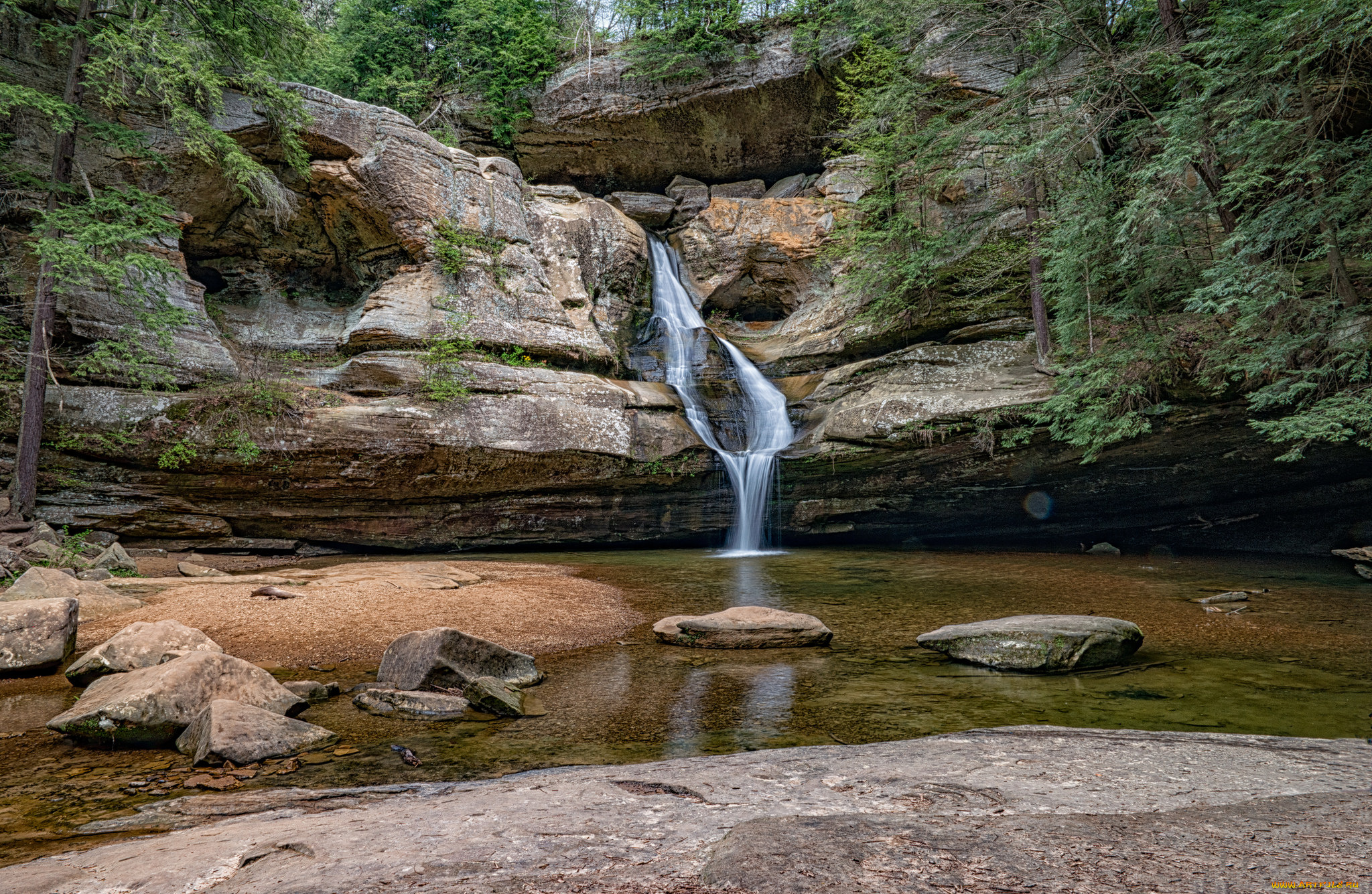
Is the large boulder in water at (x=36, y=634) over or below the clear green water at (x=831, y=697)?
over

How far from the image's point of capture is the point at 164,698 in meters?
3.56

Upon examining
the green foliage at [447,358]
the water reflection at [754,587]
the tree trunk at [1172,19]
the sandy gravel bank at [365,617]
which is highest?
the tree trunk at [1172,19]

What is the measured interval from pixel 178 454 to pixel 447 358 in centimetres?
495

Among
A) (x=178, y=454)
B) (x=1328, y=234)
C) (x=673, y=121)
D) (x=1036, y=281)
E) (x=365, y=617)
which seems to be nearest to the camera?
(x=365, y=617)

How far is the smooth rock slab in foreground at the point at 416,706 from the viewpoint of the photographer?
412 cm

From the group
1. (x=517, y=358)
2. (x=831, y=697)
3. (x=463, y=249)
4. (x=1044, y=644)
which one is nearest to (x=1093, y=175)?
(x=1044, y=644)

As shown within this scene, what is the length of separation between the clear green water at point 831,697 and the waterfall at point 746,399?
674 cm

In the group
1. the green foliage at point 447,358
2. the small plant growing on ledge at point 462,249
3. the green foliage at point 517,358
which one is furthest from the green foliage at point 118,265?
the green foliage at point 517,358

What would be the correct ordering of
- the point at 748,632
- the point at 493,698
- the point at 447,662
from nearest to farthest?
the point at 493,698, the point at 447,662, the point at 748,632

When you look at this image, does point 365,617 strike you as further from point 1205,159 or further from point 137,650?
point 1205,159

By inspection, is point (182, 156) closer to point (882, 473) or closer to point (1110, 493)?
point (882, 473)

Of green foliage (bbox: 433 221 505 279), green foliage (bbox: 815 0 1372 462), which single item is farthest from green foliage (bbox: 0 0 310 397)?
green foliage (bbox: 815 0 1372 462)

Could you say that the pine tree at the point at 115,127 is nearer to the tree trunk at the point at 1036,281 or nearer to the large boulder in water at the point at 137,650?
the large boulder in water at the point at 137,650

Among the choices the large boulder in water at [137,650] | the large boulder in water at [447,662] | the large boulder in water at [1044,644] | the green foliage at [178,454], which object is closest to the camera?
the large boulder in water at [137,650]
